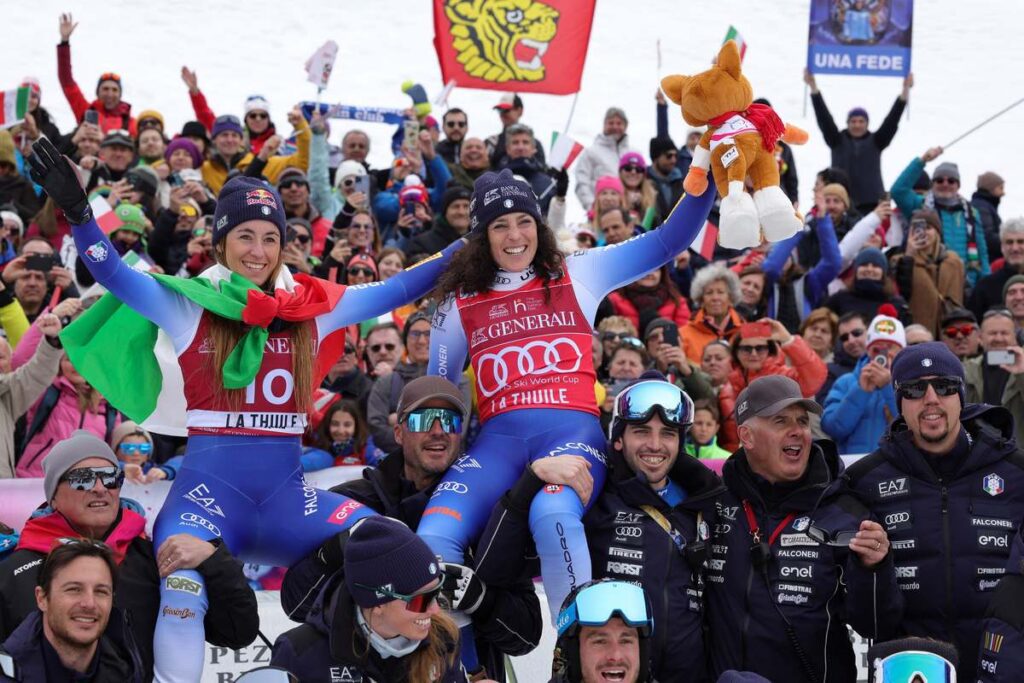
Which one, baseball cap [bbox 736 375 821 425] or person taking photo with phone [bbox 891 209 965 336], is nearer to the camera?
baseball cap [bbox 736 375 821 425]

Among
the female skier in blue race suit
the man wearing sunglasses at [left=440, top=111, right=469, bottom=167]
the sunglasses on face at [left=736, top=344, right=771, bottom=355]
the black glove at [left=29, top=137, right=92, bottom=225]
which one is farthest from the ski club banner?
the black glove at [left=29, top=137, right=92, bottom=225]

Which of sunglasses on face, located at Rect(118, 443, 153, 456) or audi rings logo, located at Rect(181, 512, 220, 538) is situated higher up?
sunglasses on face, located at Rect(118, 443, 153, 456)

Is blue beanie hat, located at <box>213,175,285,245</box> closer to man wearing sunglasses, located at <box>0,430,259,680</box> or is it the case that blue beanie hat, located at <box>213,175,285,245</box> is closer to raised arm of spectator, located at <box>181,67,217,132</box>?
man wearing sunglasses, located at <box>0,430,259,680</box>

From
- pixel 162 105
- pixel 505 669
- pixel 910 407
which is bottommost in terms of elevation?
pixel 505 669

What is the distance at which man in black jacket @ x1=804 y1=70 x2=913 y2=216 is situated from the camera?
1349 centimetres

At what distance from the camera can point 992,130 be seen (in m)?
23.4

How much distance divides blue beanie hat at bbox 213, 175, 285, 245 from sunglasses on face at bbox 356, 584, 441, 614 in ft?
5.99

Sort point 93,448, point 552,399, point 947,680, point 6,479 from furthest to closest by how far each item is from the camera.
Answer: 1. point 6,479
2. point 552,399
3. point 93,448
4. point 947,680

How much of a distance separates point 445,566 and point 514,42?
330 inches

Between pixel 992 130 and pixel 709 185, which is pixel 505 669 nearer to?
pixel 709 185

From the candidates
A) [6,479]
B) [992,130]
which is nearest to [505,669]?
[6,479]

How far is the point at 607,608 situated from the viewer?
15.7 ft

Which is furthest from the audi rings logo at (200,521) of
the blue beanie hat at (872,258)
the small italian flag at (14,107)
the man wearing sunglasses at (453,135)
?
the man wearing sunglasses at (453,135)

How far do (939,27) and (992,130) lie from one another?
5.53m
